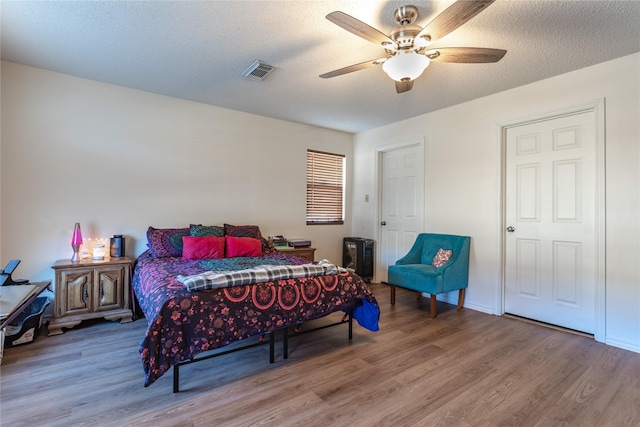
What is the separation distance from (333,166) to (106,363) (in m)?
3.92

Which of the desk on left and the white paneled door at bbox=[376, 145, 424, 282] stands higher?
the white paneled door at bbox=[376, 145, 424, 282]

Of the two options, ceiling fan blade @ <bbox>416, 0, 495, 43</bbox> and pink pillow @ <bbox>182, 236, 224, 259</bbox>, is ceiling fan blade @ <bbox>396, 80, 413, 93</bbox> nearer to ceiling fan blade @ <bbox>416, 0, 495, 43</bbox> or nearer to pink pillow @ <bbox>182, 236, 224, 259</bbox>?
ceiling fan blade @ <bbox>416, 0, 495, 43</bbox>

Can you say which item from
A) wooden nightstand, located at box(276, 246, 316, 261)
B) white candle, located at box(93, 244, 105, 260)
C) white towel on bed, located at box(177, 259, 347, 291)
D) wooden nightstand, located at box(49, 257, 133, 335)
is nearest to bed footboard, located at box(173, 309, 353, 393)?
white towel on bed, located at box(177, 259, 347, 291)

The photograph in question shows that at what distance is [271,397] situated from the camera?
6.13 feet

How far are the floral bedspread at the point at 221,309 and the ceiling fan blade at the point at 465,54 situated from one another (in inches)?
70.0

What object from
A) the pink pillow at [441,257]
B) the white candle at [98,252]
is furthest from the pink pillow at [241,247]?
the pink pillow at [441,257]

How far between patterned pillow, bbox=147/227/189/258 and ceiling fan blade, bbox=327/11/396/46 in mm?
2727

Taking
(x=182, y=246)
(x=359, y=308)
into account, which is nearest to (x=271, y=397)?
(x=359, y=308)

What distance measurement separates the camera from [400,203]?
4.58 metres

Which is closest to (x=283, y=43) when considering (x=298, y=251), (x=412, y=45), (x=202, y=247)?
(x=412, y=45)

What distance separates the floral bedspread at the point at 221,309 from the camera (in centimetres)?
176

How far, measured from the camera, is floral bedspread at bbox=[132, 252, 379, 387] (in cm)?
176

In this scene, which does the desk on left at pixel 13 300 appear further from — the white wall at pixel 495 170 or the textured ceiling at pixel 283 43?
the white wall at pixel 495 170

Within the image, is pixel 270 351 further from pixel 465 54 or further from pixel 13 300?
pixel 465 54
